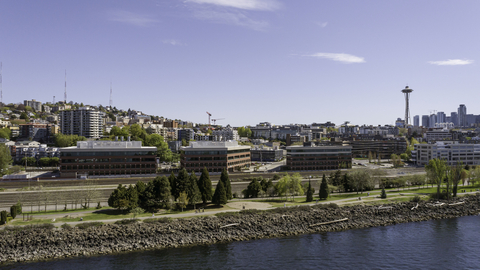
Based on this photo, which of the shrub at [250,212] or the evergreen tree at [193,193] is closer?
the shrub at [250,212]

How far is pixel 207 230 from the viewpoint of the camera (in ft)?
167

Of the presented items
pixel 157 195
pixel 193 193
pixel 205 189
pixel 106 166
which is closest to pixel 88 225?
pixel 157 195

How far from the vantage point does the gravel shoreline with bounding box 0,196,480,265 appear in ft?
143

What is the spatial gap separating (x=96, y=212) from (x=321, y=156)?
90.0 metres

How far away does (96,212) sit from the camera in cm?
5631

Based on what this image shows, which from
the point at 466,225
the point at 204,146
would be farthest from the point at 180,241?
the point at 204,146

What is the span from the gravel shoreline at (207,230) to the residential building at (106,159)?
191ft

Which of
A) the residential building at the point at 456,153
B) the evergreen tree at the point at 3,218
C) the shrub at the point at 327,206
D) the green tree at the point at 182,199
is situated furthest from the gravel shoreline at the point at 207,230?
the residential building at the point at 456,153

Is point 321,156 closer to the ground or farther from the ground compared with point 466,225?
farther from the ground

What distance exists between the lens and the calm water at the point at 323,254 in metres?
41.1

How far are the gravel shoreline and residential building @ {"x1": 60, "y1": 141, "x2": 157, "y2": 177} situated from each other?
5830 centimetres

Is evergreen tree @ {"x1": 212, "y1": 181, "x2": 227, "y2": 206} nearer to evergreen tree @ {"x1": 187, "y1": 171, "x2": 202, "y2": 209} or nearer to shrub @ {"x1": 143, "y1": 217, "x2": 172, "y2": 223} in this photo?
evergreen tree @ {"x1": 187, "y1": 171, "x2": 202, "y2": 209}

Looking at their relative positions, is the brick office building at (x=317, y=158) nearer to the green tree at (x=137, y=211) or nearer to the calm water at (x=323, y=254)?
the calm water at (x=323, y=254)

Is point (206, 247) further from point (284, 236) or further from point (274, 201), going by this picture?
point (274, 201)
